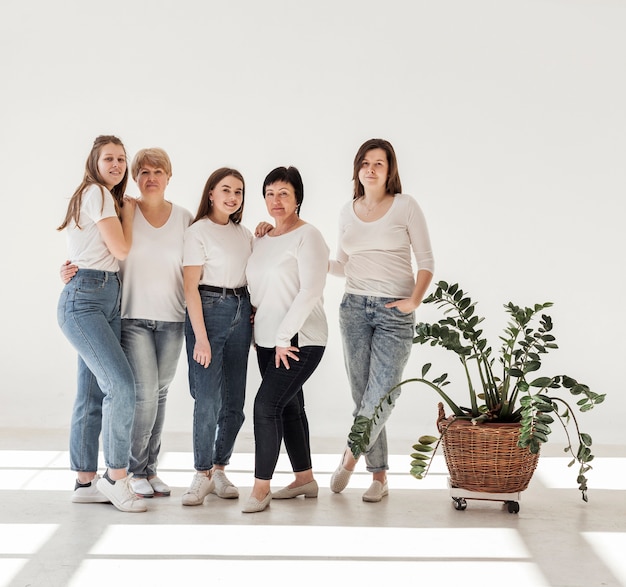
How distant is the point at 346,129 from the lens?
18.9 ft

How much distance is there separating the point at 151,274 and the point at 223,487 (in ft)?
3.35

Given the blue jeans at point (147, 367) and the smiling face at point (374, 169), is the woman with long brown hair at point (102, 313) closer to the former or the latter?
the blue jeans at point (147, 367)

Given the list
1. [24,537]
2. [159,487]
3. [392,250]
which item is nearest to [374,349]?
[392,250]

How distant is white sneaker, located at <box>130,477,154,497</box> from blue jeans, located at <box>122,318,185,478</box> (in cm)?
3

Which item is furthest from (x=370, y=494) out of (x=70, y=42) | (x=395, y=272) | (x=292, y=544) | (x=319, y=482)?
(x=70, y=42)

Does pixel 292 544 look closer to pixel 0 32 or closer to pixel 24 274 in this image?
pixel 24 274

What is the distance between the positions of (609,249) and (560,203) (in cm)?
46

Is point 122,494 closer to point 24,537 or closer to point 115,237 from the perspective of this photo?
point 24,537

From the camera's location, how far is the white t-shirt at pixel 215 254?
12.2 ft

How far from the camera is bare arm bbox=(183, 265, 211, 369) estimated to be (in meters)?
3.66

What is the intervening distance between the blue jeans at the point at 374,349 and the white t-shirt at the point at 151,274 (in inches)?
31.1

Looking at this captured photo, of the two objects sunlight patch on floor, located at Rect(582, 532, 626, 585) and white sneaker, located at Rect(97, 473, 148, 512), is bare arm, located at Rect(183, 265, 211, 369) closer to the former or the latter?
white sneaker, located at Rect(97, 473, 148, 512)

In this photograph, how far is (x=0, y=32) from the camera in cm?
568

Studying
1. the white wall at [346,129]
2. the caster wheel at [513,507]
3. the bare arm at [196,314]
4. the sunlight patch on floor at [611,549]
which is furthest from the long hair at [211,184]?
the sunlight patch on floor at [611,549]
